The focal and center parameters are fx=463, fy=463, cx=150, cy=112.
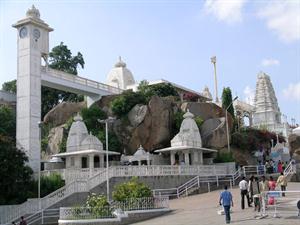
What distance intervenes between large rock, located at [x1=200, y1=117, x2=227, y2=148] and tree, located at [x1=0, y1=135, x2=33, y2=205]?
1897 cm

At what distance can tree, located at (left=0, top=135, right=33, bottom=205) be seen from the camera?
2894 cm

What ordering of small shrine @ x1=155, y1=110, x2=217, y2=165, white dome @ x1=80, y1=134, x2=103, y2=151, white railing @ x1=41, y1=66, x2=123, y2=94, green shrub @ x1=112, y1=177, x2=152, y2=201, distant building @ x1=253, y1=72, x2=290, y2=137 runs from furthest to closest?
distant building @ x1=253, y1=72, x2=290, y2=137 < white railing @ x1=41, y1=66, x2=123, y2=94 < small shrine @ x1=155, y1=110, x2=217, y2=165 < white dome @ x1=80, y1=134, x2=103, y2=151 < green shrub @ x1=112, y1=177, x2=152, y2=201

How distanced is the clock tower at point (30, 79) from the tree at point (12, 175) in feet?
17.2

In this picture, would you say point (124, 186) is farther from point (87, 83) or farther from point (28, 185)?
point (87, 83)

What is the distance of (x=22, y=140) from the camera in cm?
3684

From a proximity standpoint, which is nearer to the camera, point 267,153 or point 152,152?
point 152,152

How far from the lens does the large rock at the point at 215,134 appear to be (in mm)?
43688

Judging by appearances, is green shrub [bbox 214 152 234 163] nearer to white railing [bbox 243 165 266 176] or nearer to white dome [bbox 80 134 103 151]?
white railing [bbox 243 165 266 176]

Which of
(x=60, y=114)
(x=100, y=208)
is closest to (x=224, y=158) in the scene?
(x=60, y=114)

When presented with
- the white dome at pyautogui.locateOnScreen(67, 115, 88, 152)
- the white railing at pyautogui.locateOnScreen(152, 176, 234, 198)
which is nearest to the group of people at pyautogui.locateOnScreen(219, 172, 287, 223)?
the white railing at pyautogui.locateOnScreen(152, 176, 234, 198)

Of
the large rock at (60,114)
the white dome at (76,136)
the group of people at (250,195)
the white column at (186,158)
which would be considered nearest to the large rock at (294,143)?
the white column at (186,158)

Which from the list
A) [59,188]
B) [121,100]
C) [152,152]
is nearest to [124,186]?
[59,188]

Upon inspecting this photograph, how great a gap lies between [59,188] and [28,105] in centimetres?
954

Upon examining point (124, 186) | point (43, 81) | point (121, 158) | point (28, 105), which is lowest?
point (124, 186)
